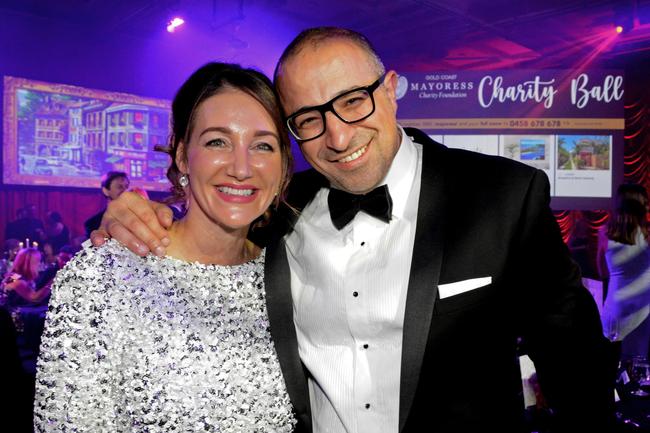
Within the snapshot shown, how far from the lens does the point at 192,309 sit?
5.48 feet

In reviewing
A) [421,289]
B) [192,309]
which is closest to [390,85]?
[421,289]

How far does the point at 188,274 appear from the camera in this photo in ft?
5.65

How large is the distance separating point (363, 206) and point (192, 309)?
23.1 inches

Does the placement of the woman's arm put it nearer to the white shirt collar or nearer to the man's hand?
the man's hand

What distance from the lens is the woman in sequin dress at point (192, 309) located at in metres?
1.47

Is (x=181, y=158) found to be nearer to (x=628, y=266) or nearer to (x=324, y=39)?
(x=324, y=39)

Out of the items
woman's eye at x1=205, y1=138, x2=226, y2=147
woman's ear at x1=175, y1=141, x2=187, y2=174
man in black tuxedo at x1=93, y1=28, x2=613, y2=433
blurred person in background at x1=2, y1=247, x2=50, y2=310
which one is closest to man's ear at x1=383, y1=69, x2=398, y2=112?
man in black tuxedo at x1=93, y1=28, x2=613, y2=433

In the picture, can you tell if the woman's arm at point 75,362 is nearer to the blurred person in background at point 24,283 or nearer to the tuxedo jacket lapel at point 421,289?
the tuxedo jacket lapel at point 421,289

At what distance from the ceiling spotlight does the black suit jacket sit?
23.7ft

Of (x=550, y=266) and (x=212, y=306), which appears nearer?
(x=550, y=266)

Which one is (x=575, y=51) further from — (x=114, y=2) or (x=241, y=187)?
(x=241, y=187)

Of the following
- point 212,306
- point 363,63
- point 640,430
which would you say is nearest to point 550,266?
point 363,63

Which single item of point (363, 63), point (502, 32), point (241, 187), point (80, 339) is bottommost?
point (80, 339)

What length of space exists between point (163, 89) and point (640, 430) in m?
7.99
